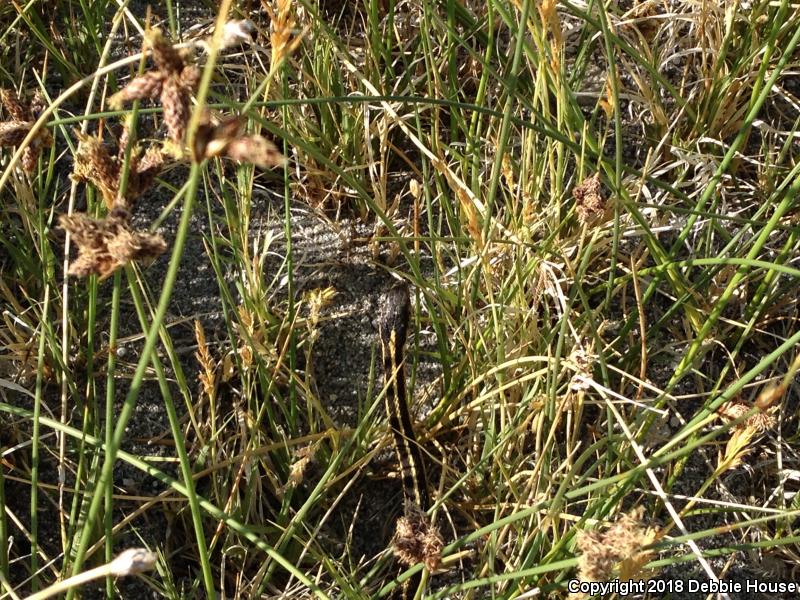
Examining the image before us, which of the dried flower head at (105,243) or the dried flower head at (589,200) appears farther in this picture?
the dried flower head at (589,200)

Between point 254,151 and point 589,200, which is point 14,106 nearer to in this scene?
point 254,151

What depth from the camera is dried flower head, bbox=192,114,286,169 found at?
1.61ft

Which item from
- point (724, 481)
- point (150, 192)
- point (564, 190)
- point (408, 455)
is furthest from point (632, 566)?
point (150, 192)

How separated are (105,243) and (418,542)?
0.44m

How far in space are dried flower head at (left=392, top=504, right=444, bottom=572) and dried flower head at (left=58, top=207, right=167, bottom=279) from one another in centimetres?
41

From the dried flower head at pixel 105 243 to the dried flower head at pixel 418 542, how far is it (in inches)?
16.1

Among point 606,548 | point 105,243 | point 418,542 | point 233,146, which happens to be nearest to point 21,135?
point 105,243

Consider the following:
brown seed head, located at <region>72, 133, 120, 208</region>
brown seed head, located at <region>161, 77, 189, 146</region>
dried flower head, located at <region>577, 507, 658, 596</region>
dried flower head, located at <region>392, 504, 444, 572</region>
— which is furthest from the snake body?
brown seed head, located at <region>161, 77, 189, 146</region>

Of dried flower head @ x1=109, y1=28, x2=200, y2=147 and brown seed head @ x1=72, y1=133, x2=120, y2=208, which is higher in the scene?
dried flower head @ x1=109, y1=28, x2=200, y2=147

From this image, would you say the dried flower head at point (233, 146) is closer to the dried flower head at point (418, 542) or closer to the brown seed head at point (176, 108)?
the brown seed head at point (176, 108)

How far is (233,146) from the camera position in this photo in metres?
0.51

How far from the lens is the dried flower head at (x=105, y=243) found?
57 cm

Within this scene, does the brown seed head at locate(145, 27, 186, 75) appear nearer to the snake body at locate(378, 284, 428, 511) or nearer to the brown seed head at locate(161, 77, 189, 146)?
the brown seed head at locate(161, 77, 189, 146)

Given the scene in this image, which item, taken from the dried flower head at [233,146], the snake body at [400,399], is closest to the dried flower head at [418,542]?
the snake body at [400,399]
